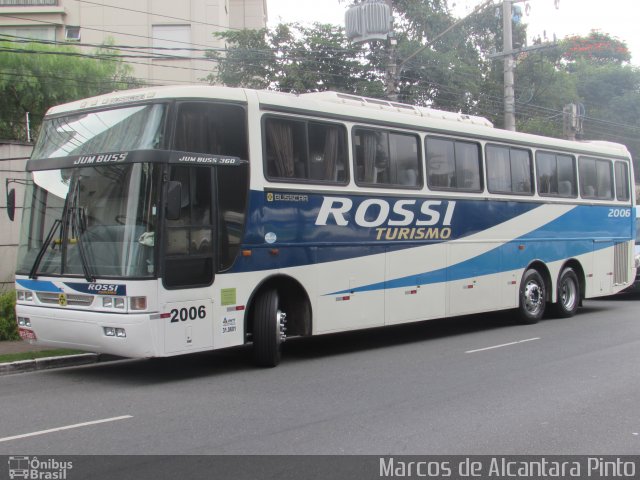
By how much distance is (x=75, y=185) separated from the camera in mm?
9227

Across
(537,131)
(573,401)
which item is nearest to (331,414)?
(573,401)

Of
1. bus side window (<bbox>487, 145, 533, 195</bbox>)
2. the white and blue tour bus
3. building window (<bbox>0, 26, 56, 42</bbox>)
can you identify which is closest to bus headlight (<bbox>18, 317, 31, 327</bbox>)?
the white and blue tour bus

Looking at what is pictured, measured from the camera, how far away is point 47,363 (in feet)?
34.4

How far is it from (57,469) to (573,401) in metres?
5.24

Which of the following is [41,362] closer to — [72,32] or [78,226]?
[78,226]

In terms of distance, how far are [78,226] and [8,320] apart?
4547 millimetres

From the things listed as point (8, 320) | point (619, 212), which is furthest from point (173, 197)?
point (619, 212)

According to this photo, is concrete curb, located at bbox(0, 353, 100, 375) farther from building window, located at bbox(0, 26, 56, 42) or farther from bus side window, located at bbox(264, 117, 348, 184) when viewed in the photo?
building window, located at bbox(0, 26, 56, 42)

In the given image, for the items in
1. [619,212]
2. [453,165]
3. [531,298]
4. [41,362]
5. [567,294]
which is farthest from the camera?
[619,212]

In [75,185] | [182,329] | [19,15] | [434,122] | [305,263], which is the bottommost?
[182,329]

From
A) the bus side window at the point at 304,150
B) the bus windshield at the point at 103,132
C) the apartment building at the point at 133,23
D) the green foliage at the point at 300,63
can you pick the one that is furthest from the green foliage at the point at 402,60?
the bus windshield at the point at 103,132

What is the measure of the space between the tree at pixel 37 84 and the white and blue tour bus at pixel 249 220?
45.4 ft

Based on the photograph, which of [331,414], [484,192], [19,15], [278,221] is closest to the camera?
[331,414]

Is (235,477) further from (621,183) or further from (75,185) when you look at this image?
(621,183)
